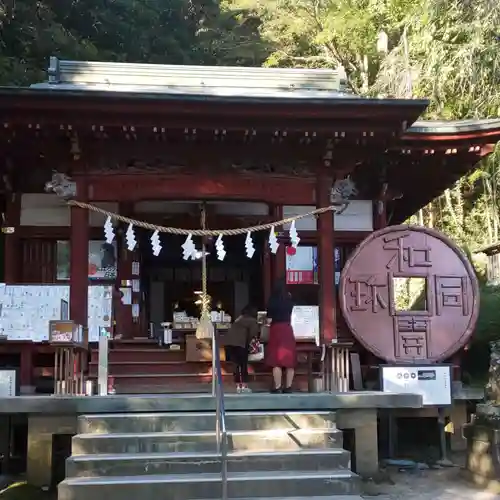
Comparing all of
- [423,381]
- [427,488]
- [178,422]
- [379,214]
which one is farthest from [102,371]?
[379,214]

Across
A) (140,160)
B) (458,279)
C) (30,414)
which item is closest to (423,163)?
(458,279)

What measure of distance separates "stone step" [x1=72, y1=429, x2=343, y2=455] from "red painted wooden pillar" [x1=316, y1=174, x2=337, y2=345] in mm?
2176

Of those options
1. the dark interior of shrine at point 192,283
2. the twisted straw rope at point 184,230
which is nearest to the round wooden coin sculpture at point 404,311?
the twisted straw rope at point 184,230

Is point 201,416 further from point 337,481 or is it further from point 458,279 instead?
point 458,279

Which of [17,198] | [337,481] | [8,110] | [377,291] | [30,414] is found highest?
[8,110]

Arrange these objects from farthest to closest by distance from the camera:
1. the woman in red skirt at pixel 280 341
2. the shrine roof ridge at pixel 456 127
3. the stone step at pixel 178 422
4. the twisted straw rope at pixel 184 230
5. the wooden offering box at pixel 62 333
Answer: the shrine roof ridge at pixel 456 127, the twisted straw rope at pixel 184 230, the woman in red skirt at pixel 280 341, the wooden offering box at pixel 62 333, the stone step at pixel 178 422

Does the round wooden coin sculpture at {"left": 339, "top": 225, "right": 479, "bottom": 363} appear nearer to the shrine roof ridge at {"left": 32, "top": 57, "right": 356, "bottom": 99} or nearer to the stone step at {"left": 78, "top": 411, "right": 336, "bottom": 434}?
the shrine roof ridge at {"left": 32, "top": 57, "right": 356, "bottom": 99}

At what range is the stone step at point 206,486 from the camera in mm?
5961

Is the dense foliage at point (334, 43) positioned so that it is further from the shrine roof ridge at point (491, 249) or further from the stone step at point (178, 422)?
the stone step at point (178, 422)

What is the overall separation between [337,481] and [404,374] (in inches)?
119

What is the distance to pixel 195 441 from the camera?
6.68 metres

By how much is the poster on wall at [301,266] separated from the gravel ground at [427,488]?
342 cm

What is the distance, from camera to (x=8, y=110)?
26.2 ft

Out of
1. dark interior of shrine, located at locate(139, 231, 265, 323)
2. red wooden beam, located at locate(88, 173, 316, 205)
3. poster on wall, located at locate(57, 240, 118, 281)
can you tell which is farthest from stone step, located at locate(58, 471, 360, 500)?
dark interior of shrine, located at locate(139, 231, 265, 323)
